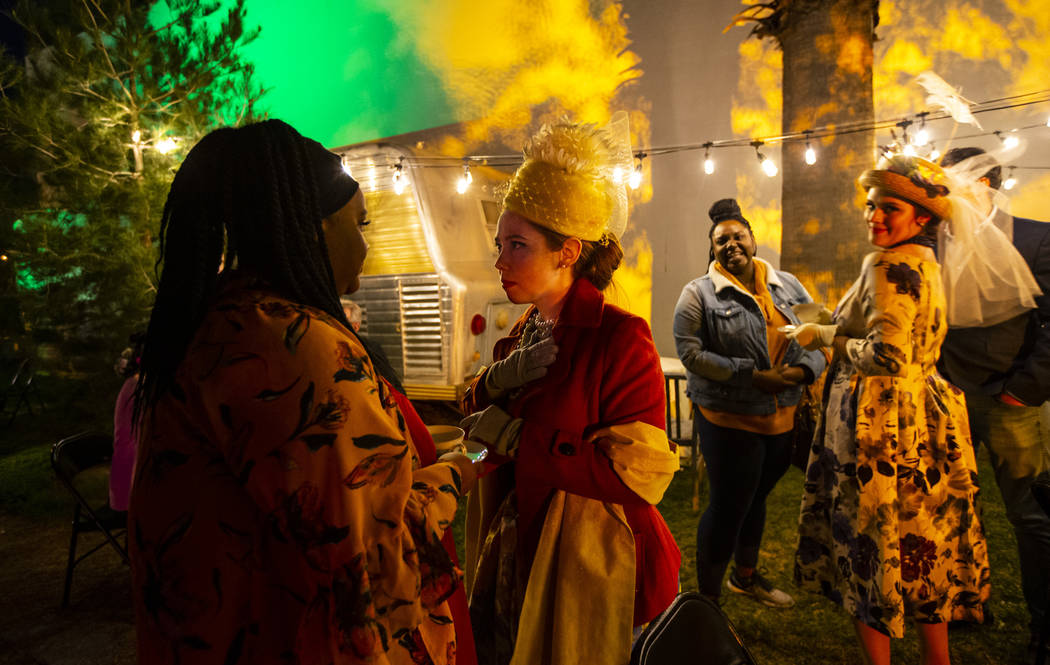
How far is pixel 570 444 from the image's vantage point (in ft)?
4.77

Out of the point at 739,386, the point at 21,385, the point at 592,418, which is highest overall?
the point at 592,418

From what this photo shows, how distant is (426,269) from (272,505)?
6.06 m

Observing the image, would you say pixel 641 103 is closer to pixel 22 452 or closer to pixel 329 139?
pixel 329 139

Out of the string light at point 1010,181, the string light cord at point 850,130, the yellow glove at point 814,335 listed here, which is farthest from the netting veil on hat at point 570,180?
the string light at point 1010,181

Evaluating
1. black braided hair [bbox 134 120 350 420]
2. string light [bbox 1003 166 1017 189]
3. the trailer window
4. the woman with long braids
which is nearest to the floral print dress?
the woman with long braids

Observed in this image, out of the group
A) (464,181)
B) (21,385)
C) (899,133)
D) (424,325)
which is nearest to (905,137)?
(899,133)

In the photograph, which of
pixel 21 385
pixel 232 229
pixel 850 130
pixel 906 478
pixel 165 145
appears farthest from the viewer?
pixel 21 385

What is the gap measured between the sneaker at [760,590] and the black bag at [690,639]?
232cm

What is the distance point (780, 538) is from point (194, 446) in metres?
4.16

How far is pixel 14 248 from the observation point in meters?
5.35

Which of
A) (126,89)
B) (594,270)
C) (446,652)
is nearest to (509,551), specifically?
(446,652)

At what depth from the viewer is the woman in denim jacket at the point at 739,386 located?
9.04 feet

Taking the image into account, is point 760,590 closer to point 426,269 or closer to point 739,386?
point 739,386

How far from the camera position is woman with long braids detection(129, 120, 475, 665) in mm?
876
